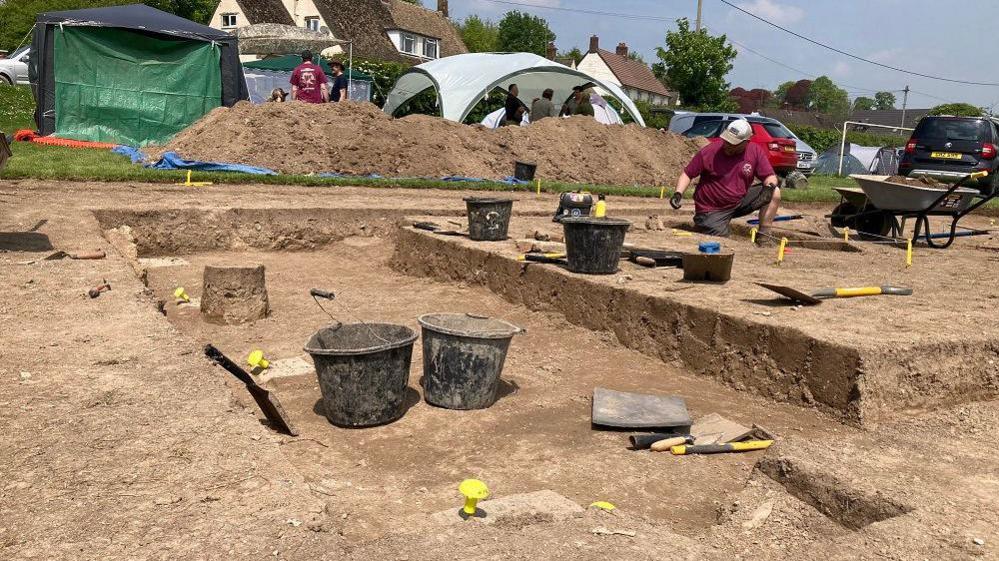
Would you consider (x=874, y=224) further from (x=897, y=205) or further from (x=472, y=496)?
(x=472, y=496)

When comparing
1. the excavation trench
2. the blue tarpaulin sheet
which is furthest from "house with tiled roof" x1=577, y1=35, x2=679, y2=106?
the excavation trench

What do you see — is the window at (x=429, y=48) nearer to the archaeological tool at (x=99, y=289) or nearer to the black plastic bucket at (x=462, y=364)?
the archaeological tool at (x=99, y=289)

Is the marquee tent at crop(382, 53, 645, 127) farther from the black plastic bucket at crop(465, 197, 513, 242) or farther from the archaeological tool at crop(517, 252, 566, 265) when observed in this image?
the archaeological tool at crop(517, 252, 566, 265)

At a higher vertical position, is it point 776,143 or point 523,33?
point 523,33

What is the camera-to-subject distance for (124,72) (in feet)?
54.3

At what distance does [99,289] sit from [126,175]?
684 cm

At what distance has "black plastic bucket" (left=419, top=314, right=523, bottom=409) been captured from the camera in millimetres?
4562

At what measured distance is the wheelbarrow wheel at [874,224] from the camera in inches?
403

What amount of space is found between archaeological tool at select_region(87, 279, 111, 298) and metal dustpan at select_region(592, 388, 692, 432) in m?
3.30

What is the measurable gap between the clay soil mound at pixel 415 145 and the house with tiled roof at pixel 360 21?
1008 inches

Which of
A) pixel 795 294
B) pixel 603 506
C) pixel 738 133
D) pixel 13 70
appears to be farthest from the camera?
pixel 13 70

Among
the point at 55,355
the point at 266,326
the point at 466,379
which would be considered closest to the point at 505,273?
the point at 266,326

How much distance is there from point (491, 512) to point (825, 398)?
96.6 inches

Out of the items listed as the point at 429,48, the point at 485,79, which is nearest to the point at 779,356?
the point at 485,79
